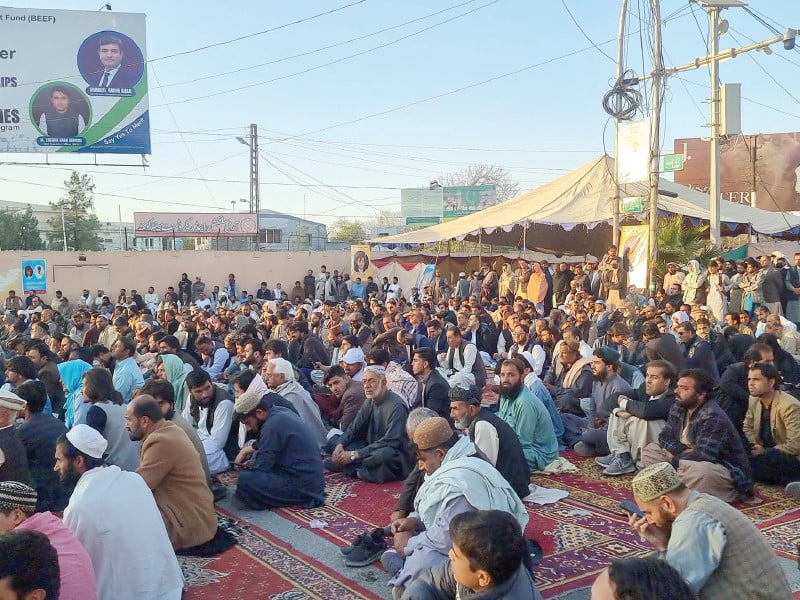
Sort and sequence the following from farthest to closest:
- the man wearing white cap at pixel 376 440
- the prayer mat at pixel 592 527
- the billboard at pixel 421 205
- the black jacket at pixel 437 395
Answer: the billboard at pixel 421 205 → the black jacket at pixel 437 395 → the man wearing white cap at pixel 376 440 → the prayer mat at pixel 592 527

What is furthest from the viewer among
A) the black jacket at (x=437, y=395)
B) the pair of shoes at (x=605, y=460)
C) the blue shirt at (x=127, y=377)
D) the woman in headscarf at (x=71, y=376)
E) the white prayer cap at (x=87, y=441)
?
the blue shirt at (x=127, y=377)

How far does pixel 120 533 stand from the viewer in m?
3.47

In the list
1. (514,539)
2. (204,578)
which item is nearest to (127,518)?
(204,578)

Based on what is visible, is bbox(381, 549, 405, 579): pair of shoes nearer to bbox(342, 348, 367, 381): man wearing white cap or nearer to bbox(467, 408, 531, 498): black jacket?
bbox(467, 408, 531, 498): black jacket

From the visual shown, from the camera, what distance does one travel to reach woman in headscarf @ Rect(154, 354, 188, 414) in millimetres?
7875

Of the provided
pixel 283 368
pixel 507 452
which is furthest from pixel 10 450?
pixel 507 452

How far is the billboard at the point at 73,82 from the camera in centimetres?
2111

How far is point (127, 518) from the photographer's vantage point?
3504 millimetres

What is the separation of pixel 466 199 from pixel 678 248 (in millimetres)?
36804

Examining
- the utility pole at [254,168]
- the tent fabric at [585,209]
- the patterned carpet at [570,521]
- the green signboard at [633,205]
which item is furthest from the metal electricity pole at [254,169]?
the patterned carpet at [570,521]

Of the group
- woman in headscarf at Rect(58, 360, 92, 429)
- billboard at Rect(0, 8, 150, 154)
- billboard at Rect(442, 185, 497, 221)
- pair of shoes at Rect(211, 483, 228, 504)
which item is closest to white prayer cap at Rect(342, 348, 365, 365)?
pair of shoes at Rect(211, 483, 228, 504)

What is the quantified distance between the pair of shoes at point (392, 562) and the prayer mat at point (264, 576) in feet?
0.58

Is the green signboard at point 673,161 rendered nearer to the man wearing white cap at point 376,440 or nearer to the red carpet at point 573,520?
the red carpet at point 573,520

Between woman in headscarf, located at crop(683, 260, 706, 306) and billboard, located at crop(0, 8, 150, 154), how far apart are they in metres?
15.8
